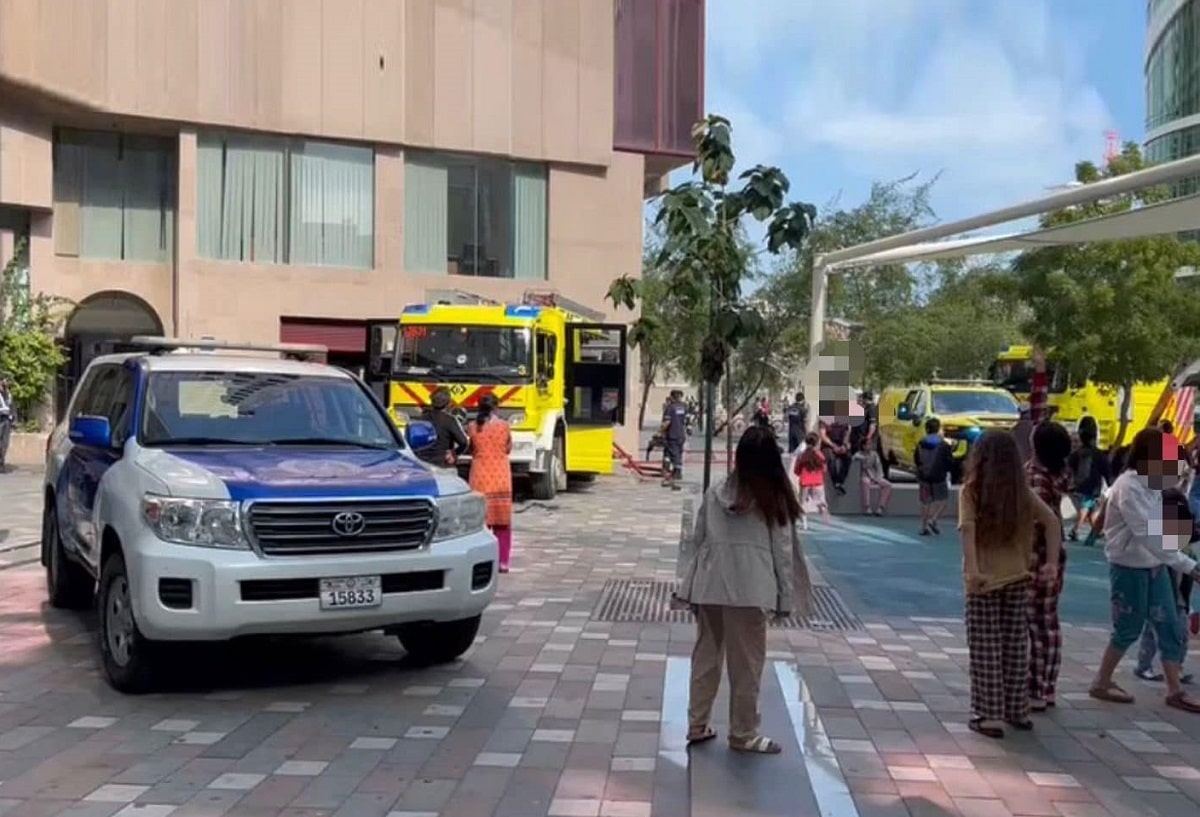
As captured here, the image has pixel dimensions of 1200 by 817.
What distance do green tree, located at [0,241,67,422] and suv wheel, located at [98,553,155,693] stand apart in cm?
1989

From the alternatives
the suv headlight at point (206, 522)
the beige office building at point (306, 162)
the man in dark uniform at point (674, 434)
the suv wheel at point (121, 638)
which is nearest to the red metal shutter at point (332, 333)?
the beige office building at point (306, 162)

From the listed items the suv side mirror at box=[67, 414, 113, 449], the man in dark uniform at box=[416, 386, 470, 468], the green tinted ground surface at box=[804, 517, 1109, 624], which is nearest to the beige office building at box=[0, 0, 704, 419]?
the green tinted ground surface at box=[804, 517, 1109, 624]

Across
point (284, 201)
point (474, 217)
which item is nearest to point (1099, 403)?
point (474, 217)

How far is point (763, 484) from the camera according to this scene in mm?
5875

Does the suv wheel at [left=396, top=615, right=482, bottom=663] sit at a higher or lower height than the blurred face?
lower

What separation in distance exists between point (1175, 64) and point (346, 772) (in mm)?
68096

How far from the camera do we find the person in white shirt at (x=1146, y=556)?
6.99m

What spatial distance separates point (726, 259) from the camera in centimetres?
855

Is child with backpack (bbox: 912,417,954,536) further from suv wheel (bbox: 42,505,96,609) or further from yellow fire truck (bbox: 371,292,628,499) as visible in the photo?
suv wheel (bbox: 42,505,96,609)

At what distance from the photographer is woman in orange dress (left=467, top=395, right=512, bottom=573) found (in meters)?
11.0

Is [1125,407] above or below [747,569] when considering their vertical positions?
above

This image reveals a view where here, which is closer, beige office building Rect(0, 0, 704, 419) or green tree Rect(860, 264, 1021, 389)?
beige office building Rect(0, 0, 704, 419)

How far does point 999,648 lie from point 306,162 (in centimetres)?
2387

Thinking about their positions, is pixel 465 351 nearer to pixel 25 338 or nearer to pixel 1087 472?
pixel 1087 472
